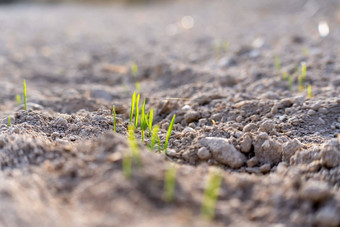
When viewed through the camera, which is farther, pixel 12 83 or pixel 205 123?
pixel 12 83

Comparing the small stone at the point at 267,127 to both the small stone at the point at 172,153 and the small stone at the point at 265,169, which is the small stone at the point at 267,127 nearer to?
the small stone at the point at 265,169

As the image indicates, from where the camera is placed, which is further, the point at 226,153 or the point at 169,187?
the point at 226,153

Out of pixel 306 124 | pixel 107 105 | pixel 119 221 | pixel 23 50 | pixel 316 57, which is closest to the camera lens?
pixel 119 221

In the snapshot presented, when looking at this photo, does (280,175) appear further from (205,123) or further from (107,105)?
(107,105)

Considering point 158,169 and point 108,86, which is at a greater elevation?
point 108,86

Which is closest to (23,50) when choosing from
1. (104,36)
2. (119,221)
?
(104,36)

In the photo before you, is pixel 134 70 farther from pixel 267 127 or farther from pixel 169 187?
pixel 169 187

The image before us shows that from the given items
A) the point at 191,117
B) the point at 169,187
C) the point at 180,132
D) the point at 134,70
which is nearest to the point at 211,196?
the point at 169,187
